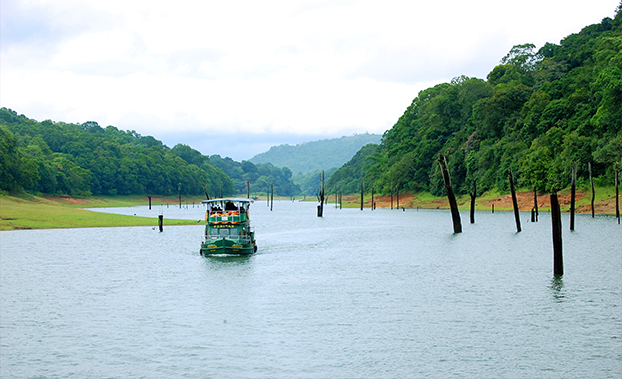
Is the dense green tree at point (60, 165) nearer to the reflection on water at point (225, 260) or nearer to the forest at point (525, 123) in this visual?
the forest at point (525, 123)

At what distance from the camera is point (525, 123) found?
396 ft

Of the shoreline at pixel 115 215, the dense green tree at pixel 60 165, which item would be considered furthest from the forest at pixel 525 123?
the dense green tree at pixel 60 165

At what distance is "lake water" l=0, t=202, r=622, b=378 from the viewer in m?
18.5

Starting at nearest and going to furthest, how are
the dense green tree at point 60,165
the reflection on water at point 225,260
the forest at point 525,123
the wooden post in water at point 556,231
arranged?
the wooden post in water at point 556,231 → the reflection on water at point 225,260 → the forest at point 525,123 → the dense green tree at point 60,165

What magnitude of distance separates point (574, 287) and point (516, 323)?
9.02 meters

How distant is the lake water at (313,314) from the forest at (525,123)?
A: 56.0m

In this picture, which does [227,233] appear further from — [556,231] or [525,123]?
[525,123]

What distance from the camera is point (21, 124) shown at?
651ft

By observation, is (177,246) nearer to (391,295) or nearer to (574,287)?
(391,295)

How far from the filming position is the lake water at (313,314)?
18.5m

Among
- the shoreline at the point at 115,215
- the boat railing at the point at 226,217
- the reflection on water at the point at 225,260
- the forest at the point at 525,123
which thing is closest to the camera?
the reflection on water at the point at 225,260

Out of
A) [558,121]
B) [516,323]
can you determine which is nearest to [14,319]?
[516,323]

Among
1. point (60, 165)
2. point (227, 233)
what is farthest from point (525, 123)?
point (60, 165)

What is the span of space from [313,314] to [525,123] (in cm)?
10582
